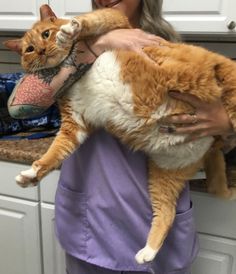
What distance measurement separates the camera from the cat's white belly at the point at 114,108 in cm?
75

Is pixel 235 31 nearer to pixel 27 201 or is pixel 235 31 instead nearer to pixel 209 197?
pixel 209 197

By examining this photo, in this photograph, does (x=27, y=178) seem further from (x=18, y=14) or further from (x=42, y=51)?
(x=18, y=14)

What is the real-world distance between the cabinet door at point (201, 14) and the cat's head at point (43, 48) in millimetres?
620

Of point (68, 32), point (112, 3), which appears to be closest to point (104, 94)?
point (68, 32)

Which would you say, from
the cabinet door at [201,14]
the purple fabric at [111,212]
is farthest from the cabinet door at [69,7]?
the purple fabric at [111,212]

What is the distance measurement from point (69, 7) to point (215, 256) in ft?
3.26

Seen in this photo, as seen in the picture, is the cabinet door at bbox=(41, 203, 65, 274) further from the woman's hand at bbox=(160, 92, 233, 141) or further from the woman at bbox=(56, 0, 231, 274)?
the woman's hand at bbox=(160, 92, 233, 141)

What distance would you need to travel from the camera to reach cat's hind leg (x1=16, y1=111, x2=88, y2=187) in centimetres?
74

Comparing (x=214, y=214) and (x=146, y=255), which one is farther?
(x=214, y=214)

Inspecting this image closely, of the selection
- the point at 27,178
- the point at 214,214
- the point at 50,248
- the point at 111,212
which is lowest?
the point at 50,248

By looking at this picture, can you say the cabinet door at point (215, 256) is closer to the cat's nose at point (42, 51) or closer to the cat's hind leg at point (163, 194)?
the cat's hind leg at point (163, 194)

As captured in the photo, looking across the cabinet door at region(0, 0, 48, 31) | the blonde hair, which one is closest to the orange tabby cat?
the blonde hair

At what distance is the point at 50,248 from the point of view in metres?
1.35

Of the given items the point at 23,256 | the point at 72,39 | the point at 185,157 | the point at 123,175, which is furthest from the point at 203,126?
the point at 23,256
